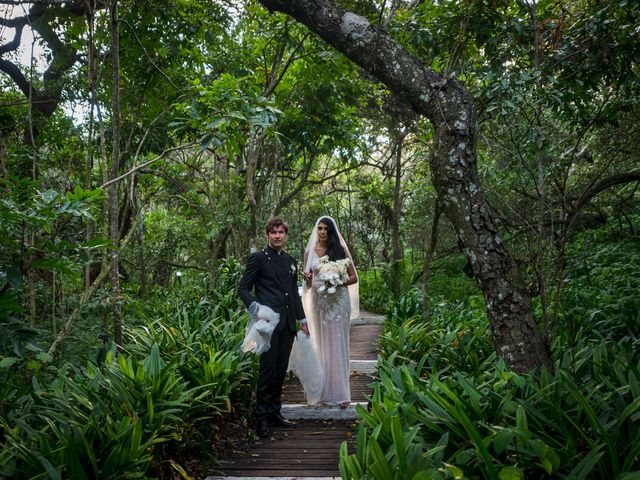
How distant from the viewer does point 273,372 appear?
4965mm

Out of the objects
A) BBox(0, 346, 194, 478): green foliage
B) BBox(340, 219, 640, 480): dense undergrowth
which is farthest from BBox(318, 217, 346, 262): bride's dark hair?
BBox(0, 346, 194, 478): green foliage

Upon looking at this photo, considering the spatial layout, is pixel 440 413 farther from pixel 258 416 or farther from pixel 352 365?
pixel 352 365

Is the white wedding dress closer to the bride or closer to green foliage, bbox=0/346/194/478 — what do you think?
the bride

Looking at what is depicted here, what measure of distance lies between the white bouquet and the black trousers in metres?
0.80

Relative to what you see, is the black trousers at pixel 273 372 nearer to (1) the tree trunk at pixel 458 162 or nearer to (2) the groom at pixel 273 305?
(2) the groom at pixel 273 305

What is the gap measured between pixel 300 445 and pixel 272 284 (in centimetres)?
140

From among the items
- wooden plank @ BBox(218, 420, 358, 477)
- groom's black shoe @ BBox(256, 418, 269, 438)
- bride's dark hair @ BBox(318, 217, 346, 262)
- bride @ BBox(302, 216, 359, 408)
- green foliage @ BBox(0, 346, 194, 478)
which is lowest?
wooden plank @ BBox(218, 420, 358, 477)

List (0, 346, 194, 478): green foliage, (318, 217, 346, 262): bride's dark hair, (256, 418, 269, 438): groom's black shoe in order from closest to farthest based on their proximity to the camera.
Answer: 1. (0, 346, 194, 478): green foliage
2. (256, 418, 269, 438): groom's black shoe
3. (318, 217, 346, 262): bride's dark hair

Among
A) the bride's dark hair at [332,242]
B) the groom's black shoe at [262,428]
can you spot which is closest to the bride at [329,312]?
the bride's dark hair at [332,242]

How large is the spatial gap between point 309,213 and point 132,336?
38.4 feet

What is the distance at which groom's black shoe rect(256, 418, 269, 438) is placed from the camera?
4847mm

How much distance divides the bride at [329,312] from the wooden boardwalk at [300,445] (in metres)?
0.28

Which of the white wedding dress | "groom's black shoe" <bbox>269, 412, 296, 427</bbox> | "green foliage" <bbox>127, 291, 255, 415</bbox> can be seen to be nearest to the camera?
"green foliage" <bbox>127, 291, 255, 415</bbox>

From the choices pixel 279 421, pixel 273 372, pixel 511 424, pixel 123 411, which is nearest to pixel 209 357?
pixel 273 372
